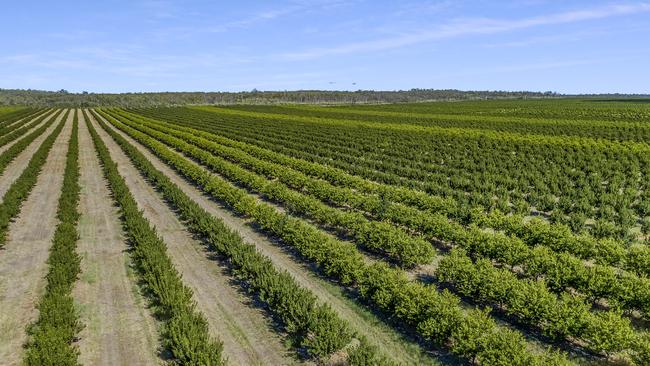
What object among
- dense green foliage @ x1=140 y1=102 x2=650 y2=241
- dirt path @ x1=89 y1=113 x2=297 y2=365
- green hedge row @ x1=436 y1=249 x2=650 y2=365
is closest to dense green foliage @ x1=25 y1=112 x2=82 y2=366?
dirt path @ x1=89 y1=113 x2=297 y2=365

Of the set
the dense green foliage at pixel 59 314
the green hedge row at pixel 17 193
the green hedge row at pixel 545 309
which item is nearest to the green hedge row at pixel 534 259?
the green hedge row at pixel 545 309

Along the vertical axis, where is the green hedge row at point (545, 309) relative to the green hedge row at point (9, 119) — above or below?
below

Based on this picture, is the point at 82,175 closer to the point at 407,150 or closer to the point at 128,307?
the point at 128,307

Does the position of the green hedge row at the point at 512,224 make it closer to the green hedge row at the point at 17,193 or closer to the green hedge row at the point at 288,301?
the green hedge row at the point at 288,301

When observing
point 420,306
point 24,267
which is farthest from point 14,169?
point 420,306

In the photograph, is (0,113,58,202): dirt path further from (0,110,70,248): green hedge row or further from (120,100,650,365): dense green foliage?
(120,100,650,365): dense green foliage

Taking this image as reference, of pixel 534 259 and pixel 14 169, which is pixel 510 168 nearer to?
pixel 534 259
